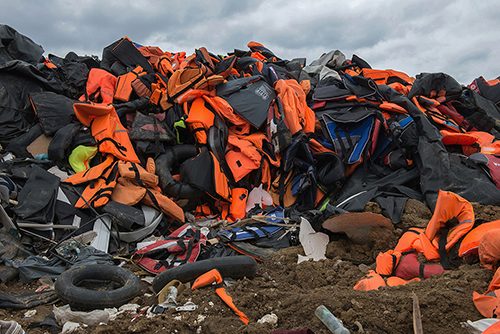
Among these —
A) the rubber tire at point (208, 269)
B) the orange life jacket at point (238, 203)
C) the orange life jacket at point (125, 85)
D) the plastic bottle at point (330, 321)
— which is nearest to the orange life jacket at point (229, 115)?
the orange life jacket at point (238, 203)

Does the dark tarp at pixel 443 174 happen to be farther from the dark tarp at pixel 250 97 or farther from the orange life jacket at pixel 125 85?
the orange life jacket at pixel 125 85

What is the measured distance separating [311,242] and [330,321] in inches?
86.6

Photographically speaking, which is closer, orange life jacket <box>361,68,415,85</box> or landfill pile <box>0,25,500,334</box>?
landfill pile <box>0,25,500,334</box>

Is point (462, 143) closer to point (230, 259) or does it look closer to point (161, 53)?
point (230, 259)

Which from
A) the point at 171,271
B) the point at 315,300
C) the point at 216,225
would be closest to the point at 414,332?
the point at 315,300

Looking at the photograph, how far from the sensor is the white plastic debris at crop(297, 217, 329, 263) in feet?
14.5

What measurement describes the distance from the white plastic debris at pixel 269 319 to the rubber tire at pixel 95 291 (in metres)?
1.13

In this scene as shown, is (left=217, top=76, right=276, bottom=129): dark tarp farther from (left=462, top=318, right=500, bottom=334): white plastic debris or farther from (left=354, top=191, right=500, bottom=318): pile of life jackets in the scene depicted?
(left=462, top=318, right=500, bottom=334): white plastic debris

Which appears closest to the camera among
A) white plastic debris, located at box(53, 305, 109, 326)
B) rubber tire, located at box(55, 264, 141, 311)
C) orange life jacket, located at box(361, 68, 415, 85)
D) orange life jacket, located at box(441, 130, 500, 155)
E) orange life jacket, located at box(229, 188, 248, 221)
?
white plastic debris, located at box(53, 305, 109, 326)

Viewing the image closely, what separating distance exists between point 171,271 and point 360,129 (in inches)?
137

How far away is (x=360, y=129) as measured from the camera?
19.6ft

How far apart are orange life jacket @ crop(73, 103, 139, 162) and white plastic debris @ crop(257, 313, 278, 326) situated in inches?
132

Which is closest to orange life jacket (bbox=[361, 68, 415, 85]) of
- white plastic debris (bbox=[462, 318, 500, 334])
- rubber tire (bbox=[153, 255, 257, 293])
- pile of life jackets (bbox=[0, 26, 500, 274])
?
pile of life jackets (bbox=[0, 26, 500, 274])

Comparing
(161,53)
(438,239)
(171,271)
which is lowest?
(171,271)
